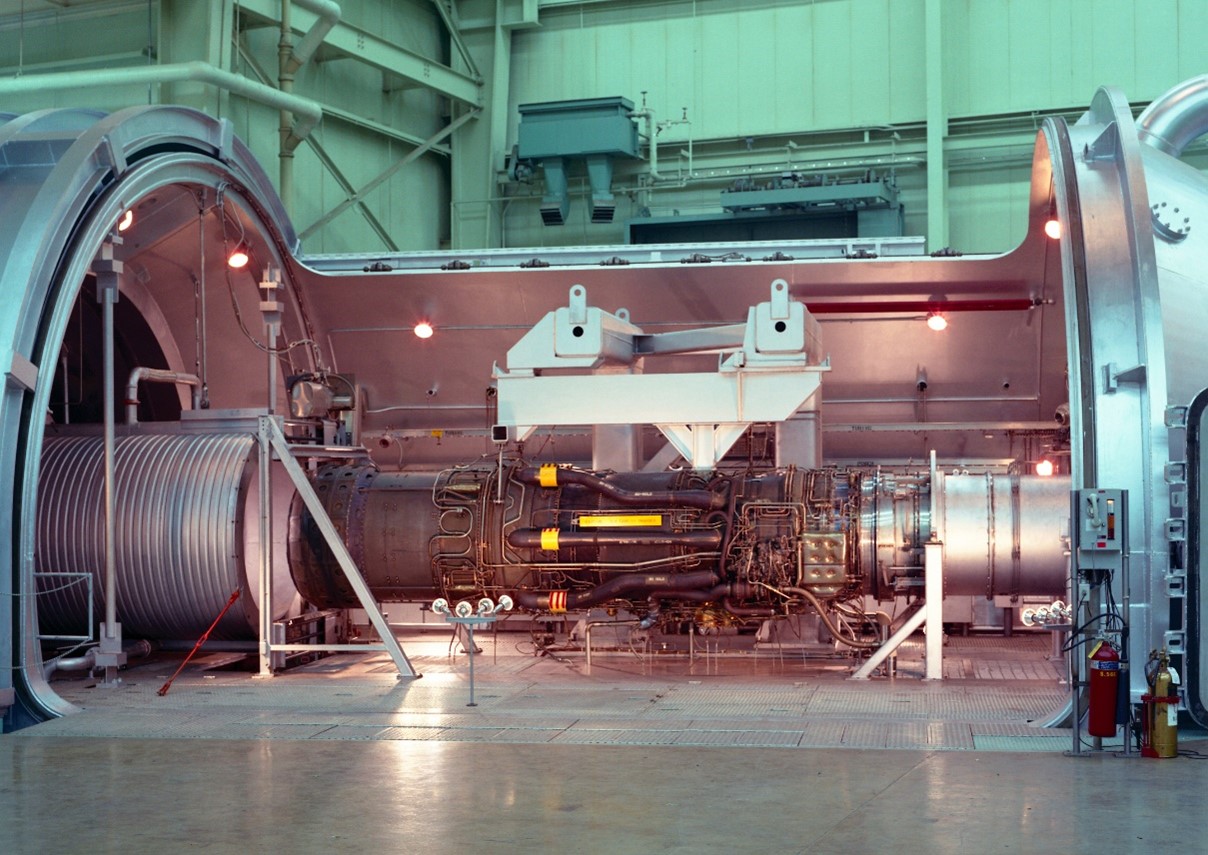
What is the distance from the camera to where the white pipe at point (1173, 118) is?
1116 cm

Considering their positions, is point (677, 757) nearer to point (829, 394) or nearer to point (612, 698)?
point (612, 698)

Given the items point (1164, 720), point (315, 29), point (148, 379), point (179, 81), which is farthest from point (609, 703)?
point (315, 29)

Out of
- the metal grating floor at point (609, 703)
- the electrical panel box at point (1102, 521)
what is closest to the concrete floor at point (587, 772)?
the metal grating floor at point (609, 703)

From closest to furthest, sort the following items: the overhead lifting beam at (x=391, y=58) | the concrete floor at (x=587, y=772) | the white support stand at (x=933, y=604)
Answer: the concrete floor at (x=587, y=772) < the white support stand at (x=933, y=604) < the overhead lifting beam at (x=391, y=58)

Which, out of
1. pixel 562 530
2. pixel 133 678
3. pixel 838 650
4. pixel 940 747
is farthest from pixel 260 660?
pixel 940 747

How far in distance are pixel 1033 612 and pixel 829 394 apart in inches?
177

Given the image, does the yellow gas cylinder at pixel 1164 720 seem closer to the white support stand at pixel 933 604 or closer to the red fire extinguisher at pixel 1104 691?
the red fire extinguisher at pixel 1104 691

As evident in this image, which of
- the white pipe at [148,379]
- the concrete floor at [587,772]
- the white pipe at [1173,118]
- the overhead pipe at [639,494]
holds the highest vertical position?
the white pipe at [1173,118]

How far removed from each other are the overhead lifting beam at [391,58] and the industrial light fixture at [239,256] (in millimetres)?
3522

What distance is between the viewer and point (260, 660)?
12.1m

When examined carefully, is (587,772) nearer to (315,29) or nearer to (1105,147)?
(1105,147)

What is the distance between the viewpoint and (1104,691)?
8367 mm

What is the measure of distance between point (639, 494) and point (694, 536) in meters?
0.58

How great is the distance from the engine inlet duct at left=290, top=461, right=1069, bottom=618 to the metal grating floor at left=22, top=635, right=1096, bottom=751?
0.68 metres
